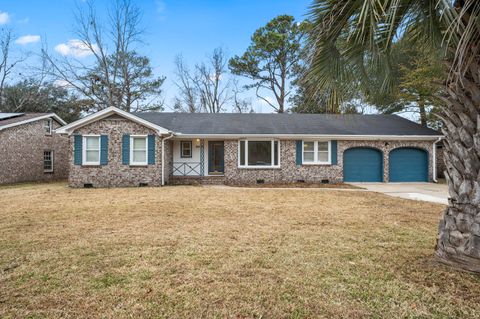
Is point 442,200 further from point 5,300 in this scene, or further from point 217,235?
point 5,300

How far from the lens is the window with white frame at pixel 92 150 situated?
12734 mm

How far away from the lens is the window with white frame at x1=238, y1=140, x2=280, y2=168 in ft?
46.6

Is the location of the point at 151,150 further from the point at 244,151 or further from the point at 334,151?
the point at 334,151

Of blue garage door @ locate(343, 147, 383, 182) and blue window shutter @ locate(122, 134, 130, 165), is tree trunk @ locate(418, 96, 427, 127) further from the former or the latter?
blue window shutter @ locate(122, 134, 130, 165)

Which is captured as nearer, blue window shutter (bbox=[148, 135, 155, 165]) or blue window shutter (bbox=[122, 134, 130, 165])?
blue window shutter (bbox=[122, 134, 130, 165])

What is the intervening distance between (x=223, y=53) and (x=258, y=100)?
6168 millimetres

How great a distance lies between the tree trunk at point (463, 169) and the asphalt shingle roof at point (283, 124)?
11.1m

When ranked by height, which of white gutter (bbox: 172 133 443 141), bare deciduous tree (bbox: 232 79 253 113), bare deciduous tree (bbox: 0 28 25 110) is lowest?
white gutter (bbox: 172 133 443 141)

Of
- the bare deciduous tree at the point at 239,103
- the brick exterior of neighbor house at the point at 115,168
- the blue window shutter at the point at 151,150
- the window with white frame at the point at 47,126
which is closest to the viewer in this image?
the brick exterior of neighbor house at the point at 115,168

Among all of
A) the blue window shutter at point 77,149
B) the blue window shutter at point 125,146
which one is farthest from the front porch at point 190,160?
the blue window shutter at point 77,149

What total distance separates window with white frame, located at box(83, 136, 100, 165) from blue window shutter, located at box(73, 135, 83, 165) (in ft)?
0.74

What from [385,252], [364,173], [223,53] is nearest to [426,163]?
[364,173]

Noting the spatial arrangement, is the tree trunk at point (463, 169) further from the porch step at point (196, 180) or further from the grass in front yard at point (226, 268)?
the porch step at point (196, 180)

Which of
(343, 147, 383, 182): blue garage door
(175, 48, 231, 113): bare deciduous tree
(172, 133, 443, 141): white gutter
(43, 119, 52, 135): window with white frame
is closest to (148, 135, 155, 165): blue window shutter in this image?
(172, 133, 443, 141): white gutter
